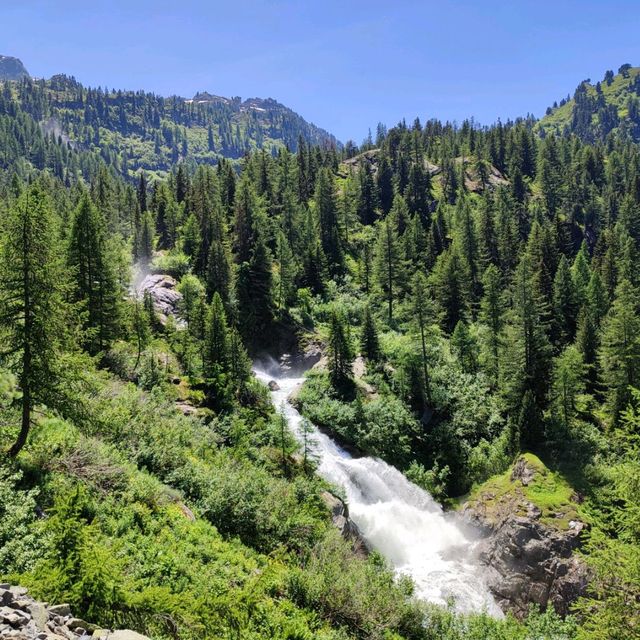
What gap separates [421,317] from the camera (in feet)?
162

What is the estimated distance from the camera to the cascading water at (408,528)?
29.3 meters

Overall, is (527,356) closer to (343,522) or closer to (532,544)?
(532,544)

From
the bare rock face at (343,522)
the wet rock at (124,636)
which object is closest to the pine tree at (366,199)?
the bare rock face at (343,522)

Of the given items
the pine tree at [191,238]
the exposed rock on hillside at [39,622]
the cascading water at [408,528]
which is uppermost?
the pine tree at [191,238]

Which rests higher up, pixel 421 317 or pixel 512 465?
pixel 421 317

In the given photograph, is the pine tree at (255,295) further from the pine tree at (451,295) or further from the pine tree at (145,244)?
the pine tree at (451,295)

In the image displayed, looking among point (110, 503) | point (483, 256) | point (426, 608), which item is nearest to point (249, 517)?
point (110, 503)

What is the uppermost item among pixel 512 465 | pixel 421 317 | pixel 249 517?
pixel 421 317

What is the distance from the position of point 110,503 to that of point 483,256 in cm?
7744

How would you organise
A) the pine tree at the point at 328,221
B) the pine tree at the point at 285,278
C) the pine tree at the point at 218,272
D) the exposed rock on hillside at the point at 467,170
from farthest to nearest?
the exposed rock on hillside at the point at 467,170 < the pine tree at the point at 328,221 < the pine tree at the point at 285,278 < the pine tree at the point at 218,272

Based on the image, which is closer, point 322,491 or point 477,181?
point 322,491

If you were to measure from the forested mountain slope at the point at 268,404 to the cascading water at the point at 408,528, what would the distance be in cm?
212

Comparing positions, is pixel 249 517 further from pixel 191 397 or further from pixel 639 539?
pixel 191 397

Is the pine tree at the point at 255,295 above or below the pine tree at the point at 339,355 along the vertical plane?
above
